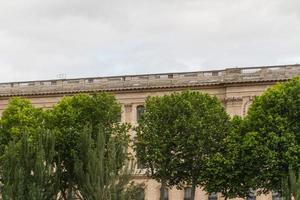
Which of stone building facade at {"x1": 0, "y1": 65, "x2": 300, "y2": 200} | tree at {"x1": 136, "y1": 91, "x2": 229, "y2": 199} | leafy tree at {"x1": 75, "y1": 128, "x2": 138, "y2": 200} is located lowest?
leafy tree at {"x1": 75, "y1": 128, "x2": 138, "y2": 200}

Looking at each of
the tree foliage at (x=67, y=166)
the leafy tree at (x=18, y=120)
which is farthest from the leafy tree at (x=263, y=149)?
the leafy tree at (x=18, y=120)

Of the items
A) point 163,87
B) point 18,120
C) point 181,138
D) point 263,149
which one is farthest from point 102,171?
point 163,87

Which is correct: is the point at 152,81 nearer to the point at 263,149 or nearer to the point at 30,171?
the point at 263,149

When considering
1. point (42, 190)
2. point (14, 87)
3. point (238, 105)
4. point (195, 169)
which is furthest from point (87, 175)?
point (14, 87)

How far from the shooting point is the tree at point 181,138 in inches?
2571

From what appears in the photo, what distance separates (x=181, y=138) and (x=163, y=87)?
61.7 feet

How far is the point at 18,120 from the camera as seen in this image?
6994 centimetres

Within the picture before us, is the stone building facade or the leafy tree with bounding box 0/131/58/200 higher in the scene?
the stone building facade

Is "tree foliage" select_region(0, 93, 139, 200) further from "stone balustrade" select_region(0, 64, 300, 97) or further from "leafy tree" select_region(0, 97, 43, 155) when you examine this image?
"stone balustrade" select_region(0, 64, 300, 97)

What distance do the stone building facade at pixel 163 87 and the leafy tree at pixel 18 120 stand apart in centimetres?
1596

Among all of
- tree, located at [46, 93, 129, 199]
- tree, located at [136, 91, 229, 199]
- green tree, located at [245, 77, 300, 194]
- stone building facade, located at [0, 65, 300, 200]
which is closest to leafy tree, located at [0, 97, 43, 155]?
tree, located at [46, 93, 129, 199]

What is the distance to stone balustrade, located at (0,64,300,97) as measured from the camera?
262 feet

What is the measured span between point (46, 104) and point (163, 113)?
2548 cm

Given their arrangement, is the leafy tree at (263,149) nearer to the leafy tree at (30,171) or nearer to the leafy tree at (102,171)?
the leafy tree at (102,171)
